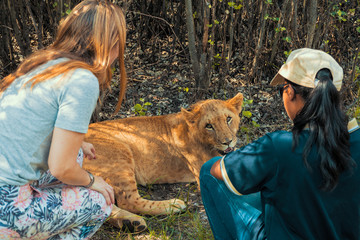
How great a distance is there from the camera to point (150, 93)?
5996 millimetres

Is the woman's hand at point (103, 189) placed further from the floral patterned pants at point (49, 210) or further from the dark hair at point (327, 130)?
the dark hair at point (327, 130)

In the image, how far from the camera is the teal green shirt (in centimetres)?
187

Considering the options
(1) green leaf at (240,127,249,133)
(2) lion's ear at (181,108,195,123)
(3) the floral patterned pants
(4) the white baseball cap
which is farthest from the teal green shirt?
(1) green leaf at (240,127,249,133)

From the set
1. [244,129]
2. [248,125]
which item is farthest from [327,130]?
[248,125]

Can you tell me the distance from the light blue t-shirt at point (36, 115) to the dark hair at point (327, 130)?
109 centimetres

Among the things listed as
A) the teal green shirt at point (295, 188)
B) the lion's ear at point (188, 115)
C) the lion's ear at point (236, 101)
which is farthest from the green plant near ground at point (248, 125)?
the teal green shirt at point (295, 188)

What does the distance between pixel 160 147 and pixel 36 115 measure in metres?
2.12

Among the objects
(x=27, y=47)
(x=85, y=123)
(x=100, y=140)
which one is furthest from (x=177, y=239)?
(x=27, y=47)

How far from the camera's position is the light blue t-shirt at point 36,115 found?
211 cm

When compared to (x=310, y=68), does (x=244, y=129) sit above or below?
below

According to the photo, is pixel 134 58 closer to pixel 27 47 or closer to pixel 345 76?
pixel 27 47

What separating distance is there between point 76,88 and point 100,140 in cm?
186

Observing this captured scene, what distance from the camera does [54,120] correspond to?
2.21 metres

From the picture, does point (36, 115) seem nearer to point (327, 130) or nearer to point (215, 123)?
point (327, 130)
